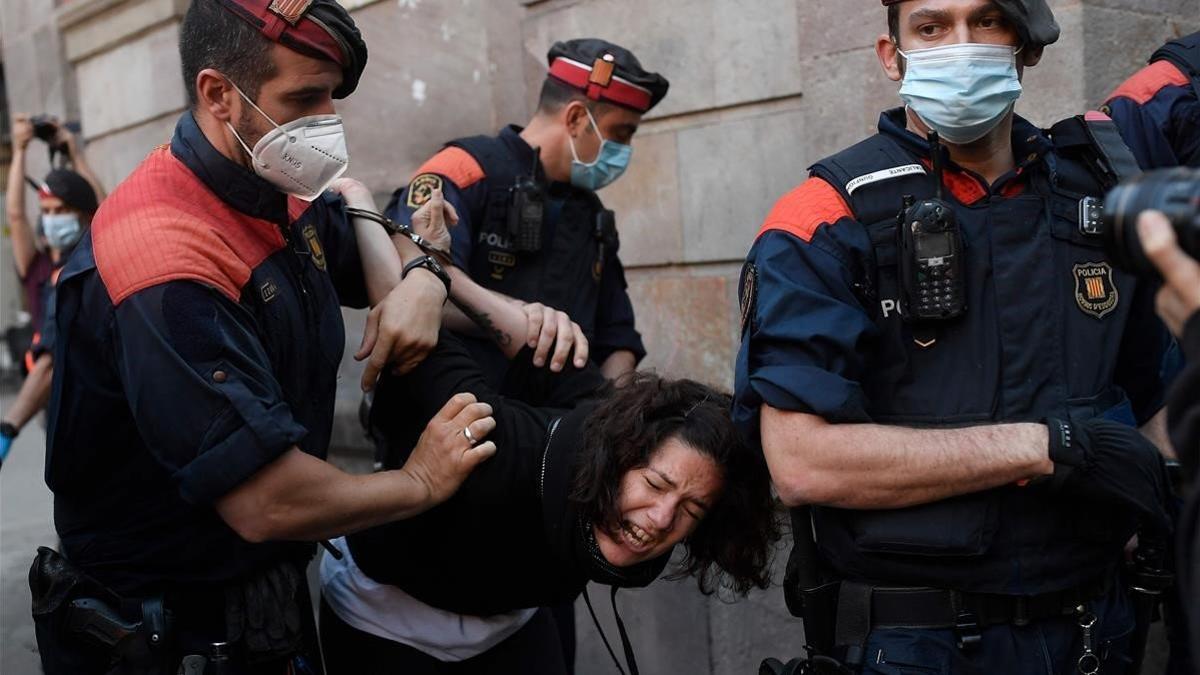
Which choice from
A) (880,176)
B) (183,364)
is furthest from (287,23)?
(880,176)

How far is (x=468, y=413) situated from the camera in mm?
2477

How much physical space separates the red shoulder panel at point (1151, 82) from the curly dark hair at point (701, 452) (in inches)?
49.5

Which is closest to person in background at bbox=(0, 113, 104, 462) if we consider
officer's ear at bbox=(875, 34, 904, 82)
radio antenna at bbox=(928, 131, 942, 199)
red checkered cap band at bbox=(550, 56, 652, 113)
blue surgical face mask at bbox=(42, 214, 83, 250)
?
blue surgical face mask at bbox=(42, 214, 83, 250)

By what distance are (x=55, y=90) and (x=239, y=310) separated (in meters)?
7.05

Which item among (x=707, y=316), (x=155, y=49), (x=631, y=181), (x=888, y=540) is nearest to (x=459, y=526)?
(x=888, y=540)

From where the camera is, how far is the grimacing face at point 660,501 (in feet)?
8.19

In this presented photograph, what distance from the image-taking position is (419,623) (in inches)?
109

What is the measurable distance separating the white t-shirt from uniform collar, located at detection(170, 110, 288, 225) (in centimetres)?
91

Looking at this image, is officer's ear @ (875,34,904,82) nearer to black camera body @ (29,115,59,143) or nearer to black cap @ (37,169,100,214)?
black cap @ (37,169,100,214)

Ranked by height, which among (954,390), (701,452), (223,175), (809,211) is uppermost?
(223,175)

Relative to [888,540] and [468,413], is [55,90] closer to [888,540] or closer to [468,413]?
[468,413]

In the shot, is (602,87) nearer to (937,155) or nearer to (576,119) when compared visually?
(576,119)

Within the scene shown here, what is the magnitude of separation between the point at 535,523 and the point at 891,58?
1.18 meters

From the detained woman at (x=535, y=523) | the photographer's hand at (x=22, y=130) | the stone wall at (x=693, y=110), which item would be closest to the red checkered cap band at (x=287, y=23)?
the detained woman at (x=535, y=523)
